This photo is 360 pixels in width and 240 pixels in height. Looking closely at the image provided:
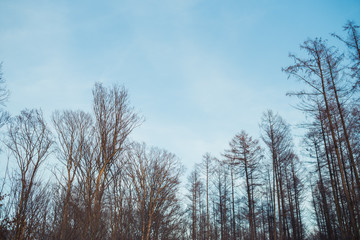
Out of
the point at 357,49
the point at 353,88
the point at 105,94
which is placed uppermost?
the point at 357,49

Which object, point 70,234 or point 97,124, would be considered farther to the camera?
point 97,124

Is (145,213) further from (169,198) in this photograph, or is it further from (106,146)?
(106,146)

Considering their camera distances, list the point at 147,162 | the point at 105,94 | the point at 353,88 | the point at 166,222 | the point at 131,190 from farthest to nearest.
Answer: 1. the point at 166,222
2. the point at 147,162
3. the point at 131,190
4. the point at 353,88
5. the point at 105,94

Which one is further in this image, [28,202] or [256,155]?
[256,155]

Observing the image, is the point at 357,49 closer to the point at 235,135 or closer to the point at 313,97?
the point at 313,97

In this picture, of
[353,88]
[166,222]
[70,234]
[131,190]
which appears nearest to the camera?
[70,234]

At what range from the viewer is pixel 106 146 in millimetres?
6188

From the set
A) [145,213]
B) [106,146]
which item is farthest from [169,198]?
[106,146]

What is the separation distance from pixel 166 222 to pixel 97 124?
45.0ft

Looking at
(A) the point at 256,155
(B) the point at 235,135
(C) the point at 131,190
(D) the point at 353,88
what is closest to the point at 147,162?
(C) the point at 131,190

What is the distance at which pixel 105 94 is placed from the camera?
267 inches

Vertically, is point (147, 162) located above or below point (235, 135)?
below

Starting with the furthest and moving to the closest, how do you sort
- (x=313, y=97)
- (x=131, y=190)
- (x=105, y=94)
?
(x=131, y=190) → (x=313, y=97) → (x=105, y=94)

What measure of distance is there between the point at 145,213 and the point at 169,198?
2.27 metres
